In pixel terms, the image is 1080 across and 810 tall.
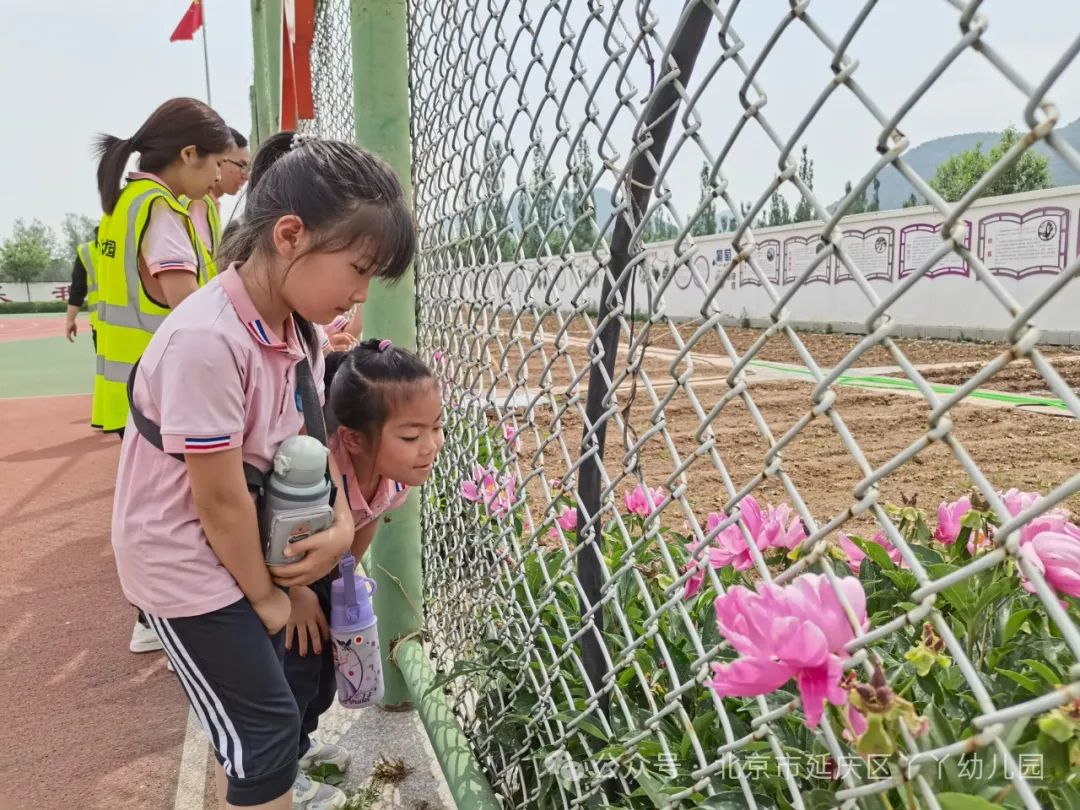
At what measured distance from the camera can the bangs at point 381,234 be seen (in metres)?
1.35

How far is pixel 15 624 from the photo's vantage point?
3162 mm

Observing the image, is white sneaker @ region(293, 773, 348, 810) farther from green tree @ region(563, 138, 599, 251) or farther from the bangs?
green tree @ region(563, 138, 599, 251)

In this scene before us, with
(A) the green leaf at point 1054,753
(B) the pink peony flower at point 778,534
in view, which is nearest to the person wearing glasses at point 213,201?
(B) the pink peony flower at point 778,534

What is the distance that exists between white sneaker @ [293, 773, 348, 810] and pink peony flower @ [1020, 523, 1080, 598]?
156 cm

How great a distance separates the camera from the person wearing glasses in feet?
9.36

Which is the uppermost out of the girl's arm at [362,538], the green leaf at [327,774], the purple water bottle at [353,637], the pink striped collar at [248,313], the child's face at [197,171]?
the child's face at [197,171]

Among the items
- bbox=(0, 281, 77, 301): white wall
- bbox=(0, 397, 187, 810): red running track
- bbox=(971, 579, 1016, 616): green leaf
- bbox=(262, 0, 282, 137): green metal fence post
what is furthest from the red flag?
bbox=(0, 281, 77, 301): white wall

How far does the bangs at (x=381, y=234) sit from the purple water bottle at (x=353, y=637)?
2.17ft

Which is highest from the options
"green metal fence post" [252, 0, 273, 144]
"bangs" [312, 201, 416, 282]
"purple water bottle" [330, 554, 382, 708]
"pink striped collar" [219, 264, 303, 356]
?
"green metal fence post" [252, 0, 273, 144]

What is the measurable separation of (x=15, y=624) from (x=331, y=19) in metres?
2.67

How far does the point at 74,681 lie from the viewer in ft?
8.90

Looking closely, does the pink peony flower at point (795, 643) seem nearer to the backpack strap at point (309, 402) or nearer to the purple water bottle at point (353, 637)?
the backpack strap at point (309, 402)

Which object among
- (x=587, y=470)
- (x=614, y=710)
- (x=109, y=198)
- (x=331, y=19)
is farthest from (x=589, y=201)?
(x=331, y=19)

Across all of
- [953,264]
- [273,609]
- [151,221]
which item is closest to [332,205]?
[273,609]
